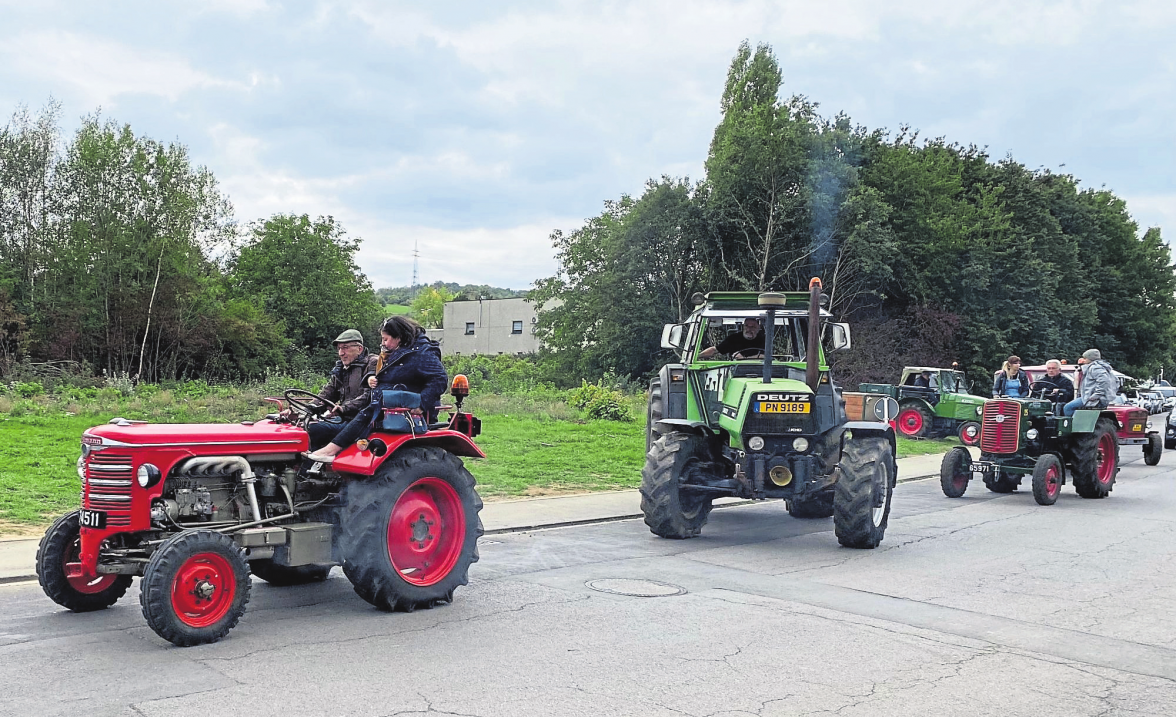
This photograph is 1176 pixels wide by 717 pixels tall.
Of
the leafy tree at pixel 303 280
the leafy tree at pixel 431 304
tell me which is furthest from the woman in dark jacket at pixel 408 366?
the leafy tree at pixel 431 304

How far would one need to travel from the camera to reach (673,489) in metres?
10.6

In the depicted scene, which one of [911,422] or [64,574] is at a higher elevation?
[911,422]

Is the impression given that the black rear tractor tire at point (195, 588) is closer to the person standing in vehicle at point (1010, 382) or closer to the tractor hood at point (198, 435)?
the tractor hood at point (198, 435)

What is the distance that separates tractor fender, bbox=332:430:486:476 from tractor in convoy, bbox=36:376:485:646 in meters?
0.01

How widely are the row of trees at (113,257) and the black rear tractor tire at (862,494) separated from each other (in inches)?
1069

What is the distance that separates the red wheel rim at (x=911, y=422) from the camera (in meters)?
27.3

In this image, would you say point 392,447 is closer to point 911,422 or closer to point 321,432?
point 321,432

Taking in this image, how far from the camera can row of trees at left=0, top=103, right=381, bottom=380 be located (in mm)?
32719

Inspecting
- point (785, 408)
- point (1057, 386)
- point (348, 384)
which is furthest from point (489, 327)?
point (348, 384)

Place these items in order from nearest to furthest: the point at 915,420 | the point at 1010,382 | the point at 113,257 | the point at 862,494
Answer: the point at 862,494 < the point at 1010,382 < the point at 915,420 < the point at 113,257

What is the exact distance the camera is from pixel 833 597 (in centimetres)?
805

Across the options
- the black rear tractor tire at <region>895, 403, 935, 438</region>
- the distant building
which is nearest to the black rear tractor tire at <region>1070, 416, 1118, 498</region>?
the black rear tractor tire at <region>895, 403, 935, 438</region>

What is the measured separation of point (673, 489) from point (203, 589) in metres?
5.55

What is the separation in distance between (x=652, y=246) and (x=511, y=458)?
25041 millimetres
